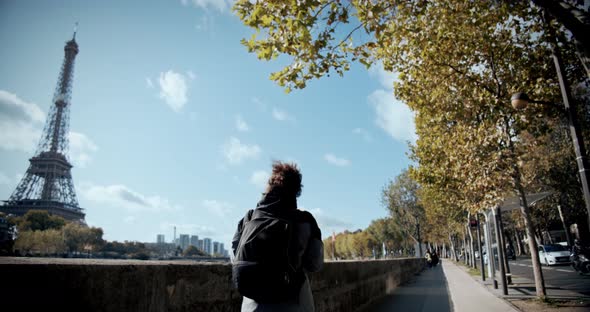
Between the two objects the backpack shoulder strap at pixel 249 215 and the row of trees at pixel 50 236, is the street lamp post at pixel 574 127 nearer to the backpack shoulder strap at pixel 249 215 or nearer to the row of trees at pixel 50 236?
the backpack shoulder strap at pixel 249 215

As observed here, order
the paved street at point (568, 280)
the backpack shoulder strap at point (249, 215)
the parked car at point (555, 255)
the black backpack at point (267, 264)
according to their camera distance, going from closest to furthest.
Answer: the black backpack at point (267, 264), the backpack shoulder strap at point (249, 215), the paved street at point (568, 280), the parked car at point (555, 255)

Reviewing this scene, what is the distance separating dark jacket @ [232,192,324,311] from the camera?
269 cm

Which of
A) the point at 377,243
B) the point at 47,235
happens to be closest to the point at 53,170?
the point at 47,235

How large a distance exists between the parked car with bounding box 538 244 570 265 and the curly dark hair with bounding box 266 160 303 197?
31.5 metres

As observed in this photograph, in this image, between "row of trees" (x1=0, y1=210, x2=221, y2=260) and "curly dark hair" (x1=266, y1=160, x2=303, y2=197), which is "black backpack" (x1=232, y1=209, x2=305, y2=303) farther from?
"row of trees" (x1=0, y1=210, x2=221, y2=260)

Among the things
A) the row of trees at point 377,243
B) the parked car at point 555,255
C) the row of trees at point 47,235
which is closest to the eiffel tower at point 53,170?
the row of trees at point 47,235

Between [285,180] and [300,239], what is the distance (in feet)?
1.65

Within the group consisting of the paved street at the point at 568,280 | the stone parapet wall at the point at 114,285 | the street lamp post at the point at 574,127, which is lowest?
the paved street at the point at 568,280

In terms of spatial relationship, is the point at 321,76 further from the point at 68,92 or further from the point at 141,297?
the point at 68,92

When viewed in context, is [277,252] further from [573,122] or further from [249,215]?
[573,122]

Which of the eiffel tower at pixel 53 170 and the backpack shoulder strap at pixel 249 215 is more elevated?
the eiffel tower at pixel 53 170

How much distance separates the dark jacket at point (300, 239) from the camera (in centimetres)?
269

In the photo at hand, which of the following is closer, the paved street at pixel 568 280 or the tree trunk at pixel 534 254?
the tree trunk at pixel 534 254

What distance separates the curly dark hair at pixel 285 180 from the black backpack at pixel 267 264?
1.02 feet
